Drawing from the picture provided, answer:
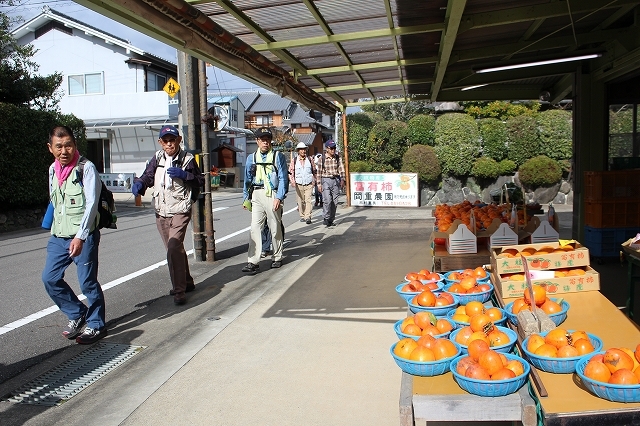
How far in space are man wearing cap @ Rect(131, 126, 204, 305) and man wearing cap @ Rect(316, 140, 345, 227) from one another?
6808 millimetres

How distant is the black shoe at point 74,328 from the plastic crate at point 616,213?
676cm

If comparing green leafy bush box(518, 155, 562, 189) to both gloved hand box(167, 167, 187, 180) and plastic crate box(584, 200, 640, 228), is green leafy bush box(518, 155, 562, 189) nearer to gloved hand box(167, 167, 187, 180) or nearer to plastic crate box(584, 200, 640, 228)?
plastic crate box(584, 200, 640, 228)

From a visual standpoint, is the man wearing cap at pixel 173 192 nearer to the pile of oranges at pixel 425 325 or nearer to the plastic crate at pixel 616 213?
the pile of oranges at pixel 425 325

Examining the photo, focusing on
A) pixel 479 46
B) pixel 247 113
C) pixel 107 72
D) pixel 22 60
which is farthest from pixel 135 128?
pixel 479 46

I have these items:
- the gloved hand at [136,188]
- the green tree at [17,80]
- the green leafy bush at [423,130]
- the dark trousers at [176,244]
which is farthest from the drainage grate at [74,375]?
the green tree at [17,80]

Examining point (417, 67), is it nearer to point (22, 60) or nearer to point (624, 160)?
point (624, 160)

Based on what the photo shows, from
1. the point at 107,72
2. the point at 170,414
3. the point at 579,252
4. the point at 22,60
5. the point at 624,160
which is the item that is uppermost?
the point at 107,72

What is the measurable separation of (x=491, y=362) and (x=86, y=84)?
1459 inches

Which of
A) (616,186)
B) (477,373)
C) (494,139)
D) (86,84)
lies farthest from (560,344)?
(86,84)

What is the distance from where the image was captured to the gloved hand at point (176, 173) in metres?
6.26

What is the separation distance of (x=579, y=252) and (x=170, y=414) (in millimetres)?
3115

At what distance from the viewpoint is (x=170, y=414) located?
12.7ft

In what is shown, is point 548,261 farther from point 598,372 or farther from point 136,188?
point 136,188

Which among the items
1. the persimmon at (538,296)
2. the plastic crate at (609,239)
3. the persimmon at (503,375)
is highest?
the persimmon at (538,296)
